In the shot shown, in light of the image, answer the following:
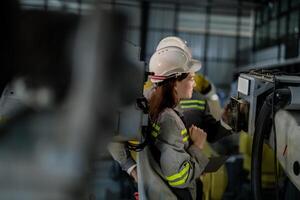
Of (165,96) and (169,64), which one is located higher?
(169,64)

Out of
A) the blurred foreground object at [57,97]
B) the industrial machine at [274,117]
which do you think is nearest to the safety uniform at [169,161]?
the industrial machine at [274,117]

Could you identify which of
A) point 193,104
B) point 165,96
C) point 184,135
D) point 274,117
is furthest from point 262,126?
point 193,104

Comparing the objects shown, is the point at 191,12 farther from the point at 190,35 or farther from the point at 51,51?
the point at 51,51

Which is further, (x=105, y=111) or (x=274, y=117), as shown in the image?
(x=274, y=117)

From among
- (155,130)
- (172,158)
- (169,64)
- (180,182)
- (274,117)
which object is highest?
(169,64)

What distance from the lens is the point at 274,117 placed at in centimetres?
140

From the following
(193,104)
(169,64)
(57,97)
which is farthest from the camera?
(193,104)

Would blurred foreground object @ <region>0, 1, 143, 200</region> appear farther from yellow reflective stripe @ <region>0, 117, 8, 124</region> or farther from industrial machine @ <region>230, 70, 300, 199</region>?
industrial machine @ <region>230, 70, 300, 199</region>

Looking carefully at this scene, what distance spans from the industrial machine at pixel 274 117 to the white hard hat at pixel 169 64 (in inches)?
12.7

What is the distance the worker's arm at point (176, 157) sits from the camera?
5.28 ft

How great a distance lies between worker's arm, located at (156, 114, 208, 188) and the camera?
1.61 m

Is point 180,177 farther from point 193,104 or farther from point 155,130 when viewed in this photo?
point 193,104

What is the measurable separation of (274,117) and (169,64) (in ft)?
1.82

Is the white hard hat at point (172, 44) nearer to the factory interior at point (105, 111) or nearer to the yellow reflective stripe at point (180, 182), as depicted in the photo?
the factory interior at point (105, 111)
